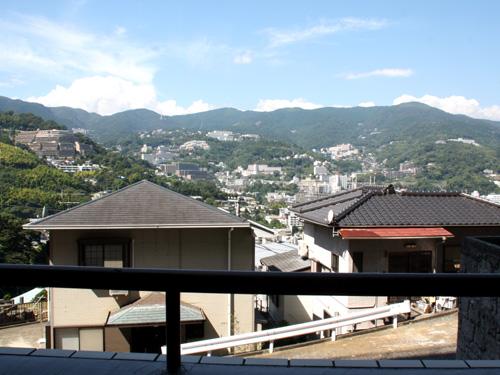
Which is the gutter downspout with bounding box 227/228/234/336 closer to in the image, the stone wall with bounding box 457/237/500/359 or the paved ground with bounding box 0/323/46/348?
the paved ground with bounding box 0/323/46/348

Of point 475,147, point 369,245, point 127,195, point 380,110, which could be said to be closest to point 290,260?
point 369,245

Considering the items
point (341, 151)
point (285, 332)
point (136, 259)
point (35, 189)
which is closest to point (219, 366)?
point (285, 332)

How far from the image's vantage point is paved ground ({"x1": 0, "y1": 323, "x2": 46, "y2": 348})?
10938mm

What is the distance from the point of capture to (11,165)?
25422 mm

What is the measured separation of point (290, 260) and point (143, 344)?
6.77m

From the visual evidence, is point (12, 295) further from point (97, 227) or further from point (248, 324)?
point (248, 324)

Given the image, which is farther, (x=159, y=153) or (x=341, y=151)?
(x=341, y=151)

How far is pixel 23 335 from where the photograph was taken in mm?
11609

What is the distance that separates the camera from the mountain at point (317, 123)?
229ft

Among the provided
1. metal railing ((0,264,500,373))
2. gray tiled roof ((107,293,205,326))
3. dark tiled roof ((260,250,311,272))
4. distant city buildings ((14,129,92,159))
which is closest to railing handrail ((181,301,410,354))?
gray tiled roof ((107,293,205,326))

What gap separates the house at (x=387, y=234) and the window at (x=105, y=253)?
434 centimetres

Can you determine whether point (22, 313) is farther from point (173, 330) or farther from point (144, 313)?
point (173, 330)

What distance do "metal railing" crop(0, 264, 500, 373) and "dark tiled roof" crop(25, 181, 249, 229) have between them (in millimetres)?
9333

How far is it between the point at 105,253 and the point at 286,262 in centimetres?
711
